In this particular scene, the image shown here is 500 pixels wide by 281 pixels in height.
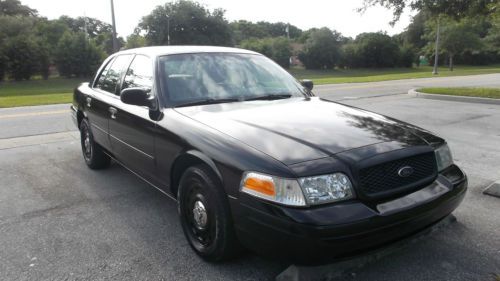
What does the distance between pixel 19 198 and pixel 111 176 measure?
1.07 meters

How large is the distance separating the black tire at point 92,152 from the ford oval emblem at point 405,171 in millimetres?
3820

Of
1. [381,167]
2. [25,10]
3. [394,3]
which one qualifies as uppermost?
[25,10]

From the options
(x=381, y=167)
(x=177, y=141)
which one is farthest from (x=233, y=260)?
(x=381, y=167)

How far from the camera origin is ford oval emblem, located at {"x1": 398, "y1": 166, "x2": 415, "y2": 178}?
2761 mm

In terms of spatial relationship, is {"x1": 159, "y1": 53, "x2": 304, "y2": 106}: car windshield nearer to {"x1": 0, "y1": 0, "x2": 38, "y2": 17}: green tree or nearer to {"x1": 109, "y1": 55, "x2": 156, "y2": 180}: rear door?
{"x1": 109, "y1": 55, "x2": 156, "y2": 180}: rear door

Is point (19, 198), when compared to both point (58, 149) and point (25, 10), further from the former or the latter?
point (25, 10)

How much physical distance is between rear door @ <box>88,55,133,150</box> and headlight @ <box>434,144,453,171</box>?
326 cm

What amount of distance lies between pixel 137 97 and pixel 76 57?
40.0 m

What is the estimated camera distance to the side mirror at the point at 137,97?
362cm

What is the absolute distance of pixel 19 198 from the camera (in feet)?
15.1

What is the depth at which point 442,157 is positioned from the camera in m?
3.22

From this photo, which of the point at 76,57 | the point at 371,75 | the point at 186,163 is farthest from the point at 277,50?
the point at 186,163

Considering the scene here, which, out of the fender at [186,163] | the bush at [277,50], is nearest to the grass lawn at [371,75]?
the bush at [277,50]

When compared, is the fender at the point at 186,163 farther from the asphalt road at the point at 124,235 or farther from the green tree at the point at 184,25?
the green tree at the point at 184,25
